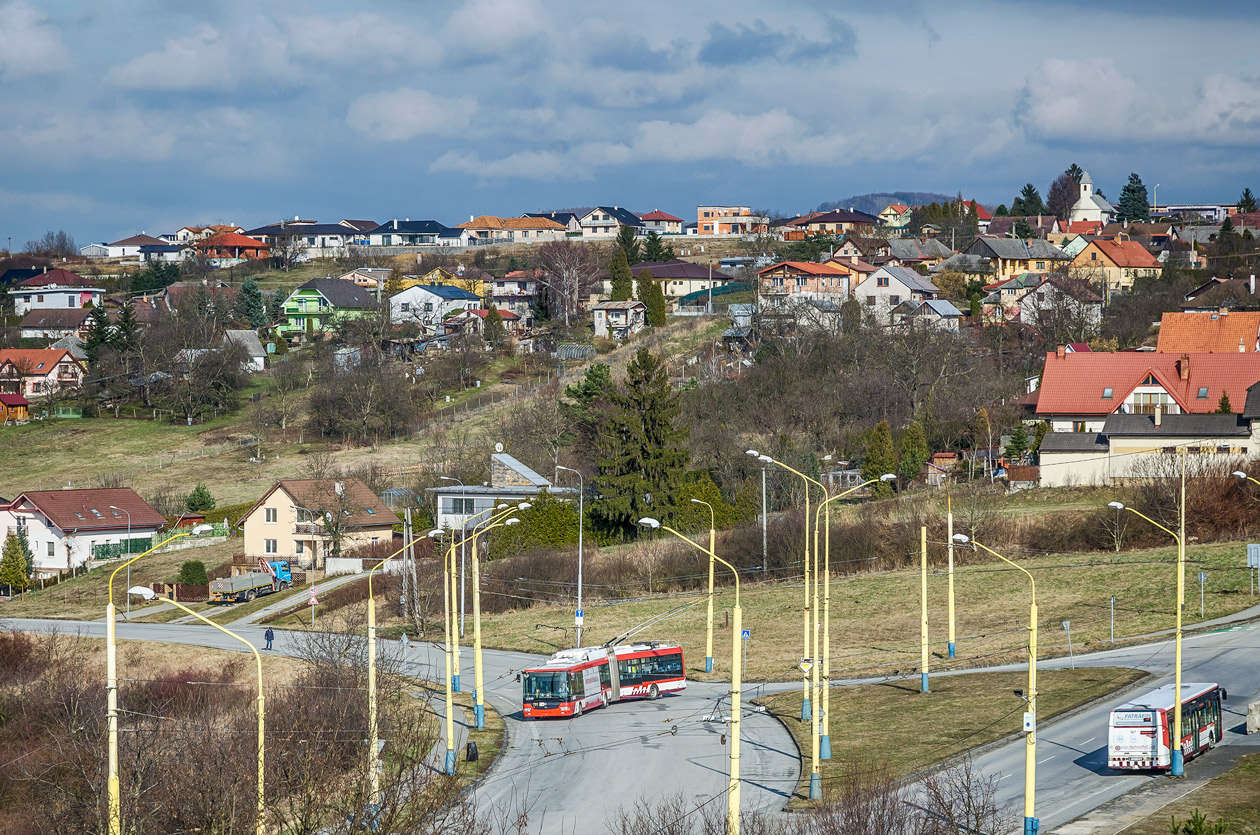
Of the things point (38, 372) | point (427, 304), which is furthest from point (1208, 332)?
point (38, 372)

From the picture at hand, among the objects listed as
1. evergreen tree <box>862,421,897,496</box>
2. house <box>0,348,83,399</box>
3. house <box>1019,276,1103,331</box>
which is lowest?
evergreen tree <box>862,421,897,496</box>

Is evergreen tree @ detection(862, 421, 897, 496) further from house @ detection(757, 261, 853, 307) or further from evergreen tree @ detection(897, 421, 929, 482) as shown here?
house @ detection(757, 261, 853, 307)

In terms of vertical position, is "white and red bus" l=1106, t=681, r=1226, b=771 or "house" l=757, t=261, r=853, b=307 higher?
"house" l=757, t=261, r=853, b=307

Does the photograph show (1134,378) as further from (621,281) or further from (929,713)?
(621,281)

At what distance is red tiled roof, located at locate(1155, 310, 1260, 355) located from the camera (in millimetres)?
94081

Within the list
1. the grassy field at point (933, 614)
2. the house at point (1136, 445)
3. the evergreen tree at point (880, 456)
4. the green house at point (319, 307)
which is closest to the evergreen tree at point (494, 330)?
the green house at point (319, 307)

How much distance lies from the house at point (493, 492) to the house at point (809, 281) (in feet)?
160

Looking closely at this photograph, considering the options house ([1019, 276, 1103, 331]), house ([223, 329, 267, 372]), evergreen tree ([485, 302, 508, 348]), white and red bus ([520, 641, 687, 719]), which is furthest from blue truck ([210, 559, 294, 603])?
house ([1019, 276, 1103, 331])

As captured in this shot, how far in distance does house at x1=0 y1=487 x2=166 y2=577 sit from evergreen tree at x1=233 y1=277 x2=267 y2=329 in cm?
5884

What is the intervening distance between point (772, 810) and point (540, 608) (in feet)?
121

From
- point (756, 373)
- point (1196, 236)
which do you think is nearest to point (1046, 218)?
point (1196, 236)

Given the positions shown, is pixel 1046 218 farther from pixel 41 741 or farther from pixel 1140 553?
pixel 41 741

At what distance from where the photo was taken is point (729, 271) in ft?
502

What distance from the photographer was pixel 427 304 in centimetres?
14012
